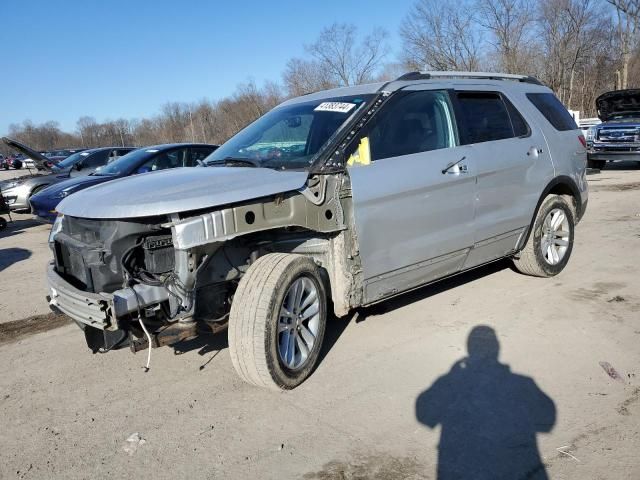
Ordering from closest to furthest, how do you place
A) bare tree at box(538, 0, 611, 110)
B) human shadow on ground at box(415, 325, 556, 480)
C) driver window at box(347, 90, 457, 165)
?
human shadow on ground at box(415, 325, 556, 480) < driver window at box(347, 90, 457, 165) < bare tree at box(538, 0, 611, 110)

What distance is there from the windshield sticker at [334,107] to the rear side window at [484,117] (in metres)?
Result: 1.09

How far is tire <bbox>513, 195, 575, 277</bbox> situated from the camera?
5379mm

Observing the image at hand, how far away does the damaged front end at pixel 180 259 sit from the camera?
10.1 feet

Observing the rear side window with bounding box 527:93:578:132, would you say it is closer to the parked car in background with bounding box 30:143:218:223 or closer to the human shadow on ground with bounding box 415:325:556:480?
the human shadow on ground with bounding box 415:325:556:480

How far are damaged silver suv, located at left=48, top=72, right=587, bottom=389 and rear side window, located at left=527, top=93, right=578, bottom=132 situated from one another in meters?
0.54

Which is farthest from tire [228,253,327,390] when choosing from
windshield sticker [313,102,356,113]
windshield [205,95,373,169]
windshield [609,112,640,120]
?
windshield [609,112,640,120]

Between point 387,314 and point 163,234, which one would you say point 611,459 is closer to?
point 387,314

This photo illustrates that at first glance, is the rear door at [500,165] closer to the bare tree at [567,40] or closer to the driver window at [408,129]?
the driver window at [408,129]

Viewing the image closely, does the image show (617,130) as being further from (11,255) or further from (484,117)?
(11,255)

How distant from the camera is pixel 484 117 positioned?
189 inches

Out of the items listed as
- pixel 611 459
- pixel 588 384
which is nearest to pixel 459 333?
pixel 588 384

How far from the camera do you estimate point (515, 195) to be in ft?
16.2

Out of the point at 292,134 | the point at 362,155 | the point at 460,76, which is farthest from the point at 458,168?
the point at 292,134

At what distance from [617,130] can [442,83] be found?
1396 centimetres
